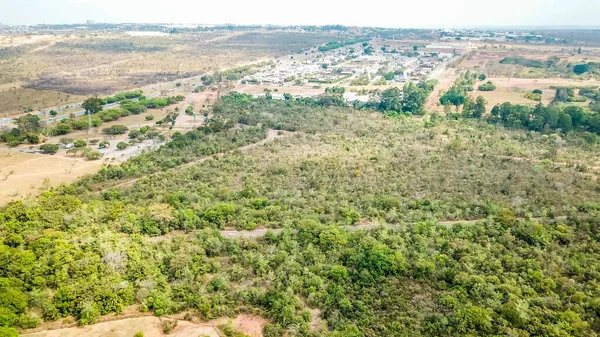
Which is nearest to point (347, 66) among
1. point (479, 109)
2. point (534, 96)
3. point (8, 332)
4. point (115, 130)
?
point (534, 96)

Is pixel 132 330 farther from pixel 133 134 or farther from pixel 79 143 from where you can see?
pixel 133 134

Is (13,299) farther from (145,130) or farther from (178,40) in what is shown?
(178,40)

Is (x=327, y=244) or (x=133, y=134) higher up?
(x=133, y=134)

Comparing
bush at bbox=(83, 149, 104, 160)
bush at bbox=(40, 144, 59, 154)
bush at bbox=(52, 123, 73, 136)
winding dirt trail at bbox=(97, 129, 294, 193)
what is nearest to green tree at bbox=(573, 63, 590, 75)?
winding dirt trail at bbox=(97, 129, 294, 193)

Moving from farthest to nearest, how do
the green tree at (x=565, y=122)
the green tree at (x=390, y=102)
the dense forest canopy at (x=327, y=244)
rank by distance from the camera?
the green tree at (x=390, y=102), the green tree at (x=565, y=122), the dense forest canopy at (x=327, y=244)

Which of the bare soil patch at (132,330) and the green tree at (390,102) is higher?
the green tree at (390,102)

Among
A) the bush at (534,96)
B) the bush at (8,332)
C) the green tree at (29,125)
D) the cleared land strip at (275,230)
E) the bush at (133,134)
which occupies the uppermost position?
the bush at (534,96)

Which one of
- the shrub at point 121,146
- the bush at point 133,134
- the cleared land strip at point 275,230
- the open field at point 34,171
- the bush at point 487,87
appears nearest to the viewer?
the cleared land strip at point 275,230

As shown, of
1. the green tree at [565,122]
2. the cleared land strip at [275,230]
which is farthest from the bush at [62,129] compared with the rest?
the green tree at [565,122]

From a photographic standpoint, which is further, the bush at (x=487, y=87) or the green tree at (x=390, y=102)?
the bush at (x=487, y=87)

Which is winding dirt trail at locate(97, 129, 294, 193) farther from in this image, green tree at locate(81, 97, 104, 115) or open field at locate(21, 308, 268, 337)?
green tree at locate(81, 97, 104, 115)

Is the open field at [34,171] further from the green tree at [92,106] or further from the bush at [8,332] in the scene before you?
the bush at [8,332]
